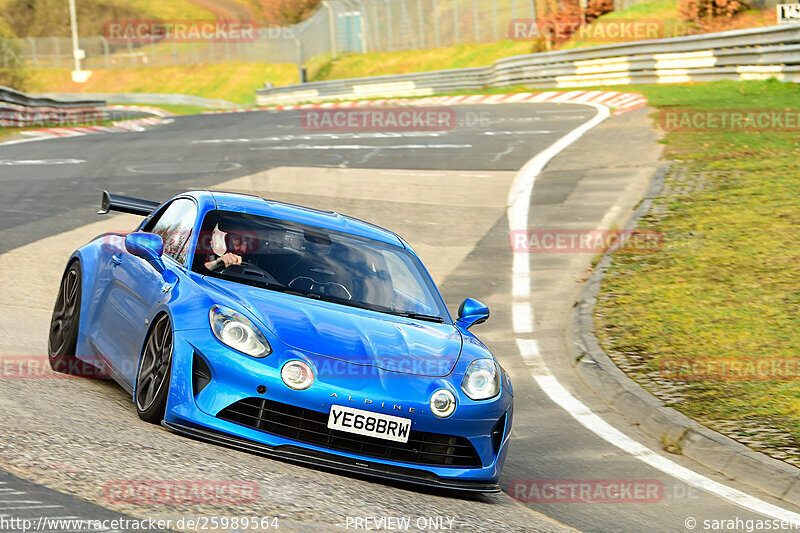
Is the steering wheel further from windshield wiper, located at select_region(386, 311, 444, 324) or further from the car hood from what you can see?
windshield wiper, located at select_region(386, 311, 444, 324)

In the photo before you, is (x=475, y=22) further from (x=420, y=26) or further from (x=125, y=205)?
(x=125, y=205)

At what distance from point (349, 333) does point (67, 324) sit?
8.77ft

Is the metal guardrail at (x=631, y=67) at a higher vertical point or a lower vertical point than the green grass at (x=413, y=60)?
lower

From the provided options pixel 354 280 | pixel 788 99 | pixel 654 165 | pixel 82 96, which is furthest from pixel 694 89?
pixel 82 96

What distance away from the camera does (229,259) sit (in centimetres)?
650

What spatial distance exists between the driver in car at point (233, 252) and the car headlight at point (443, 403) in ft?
5.25

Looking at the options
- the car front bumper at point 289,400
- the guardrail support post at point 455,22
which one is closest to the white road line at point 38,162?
the car front bumper at point 289,400

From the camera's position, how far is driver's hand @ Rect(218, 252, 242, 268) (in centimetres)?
647

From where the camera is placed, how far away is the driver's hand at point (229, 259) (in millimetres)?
6473

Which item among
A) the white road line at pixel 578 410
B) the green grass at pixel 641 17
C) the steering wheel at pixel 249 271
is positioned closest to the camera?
the white road line at pixel 578 410

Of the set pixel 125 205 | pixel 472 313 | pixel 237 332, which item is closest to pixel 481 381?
pixel 472 313

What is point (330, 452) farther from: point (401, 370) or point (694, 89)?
point (694, 89)

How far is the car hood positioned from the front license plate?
0.96 feet

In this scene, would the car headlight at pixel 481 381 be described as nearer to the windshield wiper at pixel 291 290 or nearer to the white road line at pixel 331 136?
the windshield wiper at pixel 291 290
